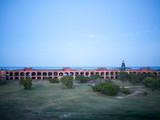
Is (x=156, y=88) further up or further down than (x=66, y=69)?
further down

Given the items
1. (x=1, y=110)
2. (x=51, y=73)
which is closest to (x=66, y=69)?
(x=51, y=73)

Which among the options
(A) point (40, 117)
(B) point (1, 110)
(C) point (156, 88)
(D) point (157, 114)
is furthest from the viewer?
(C) point (156, 88)

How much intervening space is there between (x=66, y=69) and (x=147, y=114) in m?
46.0

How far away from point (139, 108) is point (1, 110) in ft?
64.5

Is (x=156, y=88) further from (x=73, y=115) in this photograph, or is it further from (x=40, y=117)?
(x=40, y=117)

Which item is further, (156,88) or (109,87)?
(156,88)

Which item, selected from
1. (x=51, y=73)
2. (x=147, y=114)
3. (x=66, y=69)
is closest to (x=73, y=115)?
(x=147, y=114)

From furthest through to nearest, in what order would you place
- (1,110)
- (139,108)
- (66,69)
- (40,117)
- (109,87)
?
(66,69)
(109,87)
(139,108)
(1,110)
(40,117)

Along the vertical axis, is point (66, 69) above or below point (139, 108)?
above

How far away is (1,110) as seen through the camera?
56.1ft

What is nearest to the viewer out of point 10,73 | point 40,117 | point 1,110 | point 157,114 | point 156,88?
point 40,117

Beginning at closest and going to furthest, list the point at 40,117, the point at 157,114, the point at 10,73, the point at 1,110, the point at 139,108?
the point at 40,117, the point at 157,114, the point at 1,110, the point at 139,108, the point at 10,73

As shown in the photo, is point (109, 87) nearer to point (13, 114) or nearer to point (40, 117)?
point (40, 117)

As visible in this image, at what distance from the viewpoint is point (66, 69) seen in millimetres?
59344
